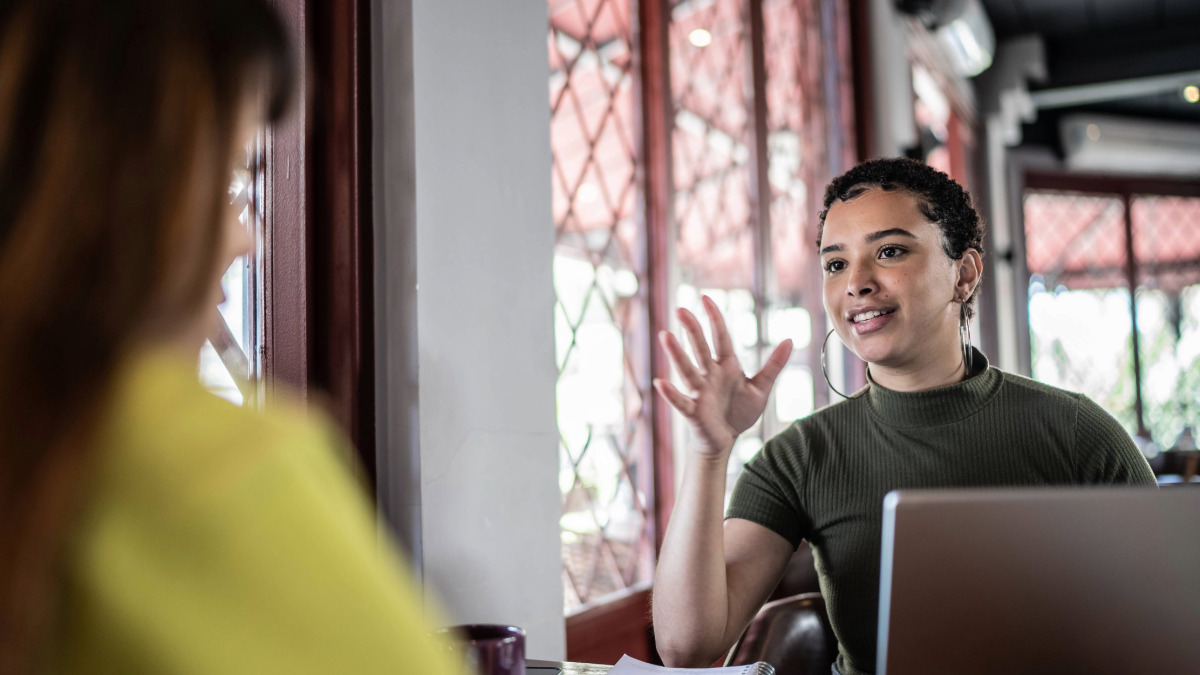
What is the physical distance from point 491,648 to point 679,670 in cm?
27

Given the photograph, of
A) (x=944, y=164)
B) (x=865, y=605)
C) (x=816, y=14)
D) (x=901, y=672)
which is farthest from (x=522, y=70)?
(x=944, y=164)

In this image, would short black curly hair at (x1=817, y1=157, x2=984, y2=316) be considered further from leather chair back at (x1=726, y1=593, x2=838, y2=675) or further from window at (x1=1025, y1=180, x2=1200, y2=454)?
window at (x1=1025, y1=180, x2=1200, y2=454)

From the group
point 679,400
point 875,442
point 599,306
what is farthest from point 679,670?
point 599,306

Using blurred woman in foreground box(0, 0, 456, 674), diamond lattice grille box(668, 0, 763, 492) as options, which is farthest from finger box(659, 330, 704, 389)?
diamond lattice grille box(668, 0, 763, 492)

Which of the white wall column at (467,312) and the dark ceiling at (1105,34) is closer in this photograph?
the white wall column at (467,312)

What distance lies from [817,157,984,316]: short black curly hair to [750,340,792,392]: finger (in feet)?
1.24

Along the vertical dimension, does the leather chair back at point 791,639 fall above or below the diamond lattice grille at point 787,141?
below

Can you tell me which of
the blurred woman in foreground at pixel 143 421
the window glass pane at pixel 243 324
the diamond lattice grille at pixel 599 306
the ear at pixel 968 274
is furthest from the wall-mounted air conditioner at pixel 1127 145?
the blurred woman in foreground at pixel 143 421

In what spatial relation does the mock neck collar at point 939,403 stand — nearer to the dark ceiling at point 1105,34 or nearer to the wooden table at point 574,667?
the wooden table at point 574,667

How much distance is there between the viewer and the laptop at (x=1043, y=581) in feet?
2.38

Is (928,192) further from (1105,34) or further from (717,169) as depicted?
(1105,34)

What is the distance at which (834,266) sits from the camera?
1452mm

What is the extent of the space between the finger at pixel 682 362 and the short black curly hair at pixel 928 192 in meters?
0.50

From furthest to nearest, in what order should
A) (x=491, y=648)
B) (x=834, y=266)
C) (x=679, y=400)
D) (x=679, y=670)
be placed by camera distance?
(x=834, y=266) → (x=679, y=400) → (x=679, y=670) → (x=491, y=648)
